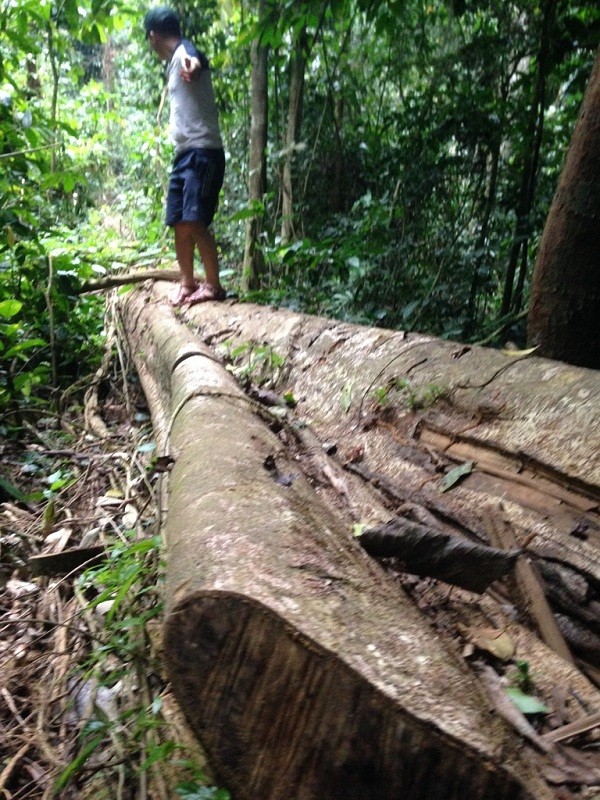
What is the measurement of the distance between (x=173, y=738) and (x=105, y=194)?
35.2ft

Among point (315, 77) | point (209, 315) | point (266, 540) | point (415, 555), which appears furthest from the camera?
point (315, 77)

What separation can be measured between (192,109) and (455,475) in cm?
337

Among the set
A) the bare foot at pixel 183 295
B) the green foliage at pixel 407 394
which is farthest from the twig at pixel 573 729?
the bare foot at pixel 183 295

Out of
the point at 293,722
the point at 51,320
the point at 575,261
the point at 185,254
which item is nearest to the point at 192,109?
the point at 185,254

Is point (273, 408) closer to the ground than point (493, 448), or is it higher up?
Result: closer to the ground

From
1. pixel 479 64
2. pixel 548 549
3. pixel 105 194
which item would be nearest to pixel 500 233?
pixel 479 64

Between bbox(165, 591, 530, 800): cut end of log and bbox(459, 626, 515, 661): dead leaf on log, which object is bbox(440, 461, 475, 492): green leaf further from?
bbox(165, 591, 530, 800): cut end of log

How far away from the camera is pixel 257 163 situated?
554 cm

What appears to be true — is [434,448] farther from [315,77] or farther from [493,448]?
[315,77]

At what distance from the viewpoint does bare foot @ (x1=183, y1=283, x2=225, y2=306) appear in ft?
14.2

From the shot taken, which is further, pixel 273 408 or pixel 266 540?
pixel 273 408

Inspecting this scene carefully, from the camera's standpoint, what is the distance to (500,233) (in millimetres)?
4535

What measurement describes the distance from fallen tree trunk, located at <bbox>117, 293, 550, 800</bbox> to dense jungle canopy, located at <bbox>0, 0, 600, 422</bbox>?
8.74ft

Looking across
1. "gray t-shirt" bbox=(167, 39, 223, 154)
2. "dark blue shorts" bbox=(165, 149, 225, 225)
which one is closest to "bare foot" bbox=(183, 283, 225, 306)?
"dark blue shorts" bbox=(165, 149, 225, 225)
